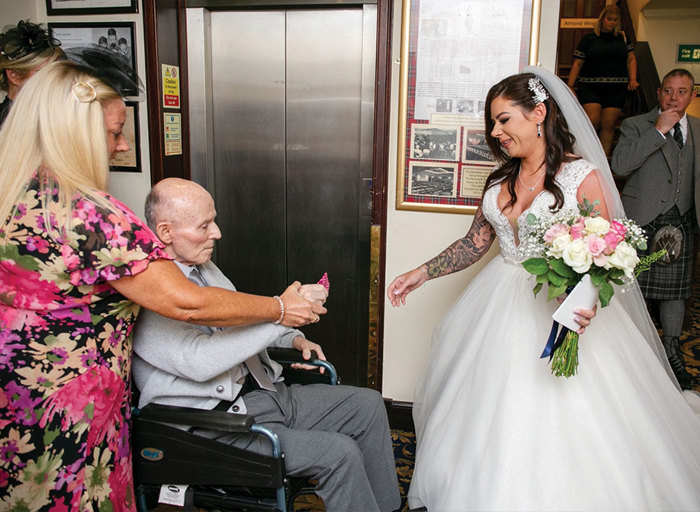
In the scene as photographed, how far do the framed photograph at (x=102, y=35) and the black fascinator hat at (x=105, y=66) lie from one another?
67.6 inches

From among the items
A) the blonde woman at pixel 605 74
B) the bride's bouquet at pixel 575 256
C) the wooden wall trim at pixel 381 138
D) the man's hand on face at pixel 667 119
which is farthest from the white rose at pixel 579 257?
the blonde woman at pixel 605 74

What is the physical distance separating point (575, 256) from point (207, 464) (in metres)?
1.40

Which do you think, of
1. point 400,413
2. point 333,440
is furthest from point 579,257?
point 400,413

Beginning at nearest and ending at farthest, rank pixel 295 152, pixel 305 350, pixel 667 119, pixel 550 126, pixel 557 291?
pixel 557 291, pixel 305 350, pixel 550 126, pixel 295 152, pixel 667 119

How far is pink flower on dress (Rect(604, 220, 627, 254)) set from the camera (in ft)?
6.87

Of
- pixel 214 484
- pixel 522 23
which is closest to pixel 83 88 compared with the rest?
pixel 214 484

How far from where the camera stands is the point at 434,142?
3336mm

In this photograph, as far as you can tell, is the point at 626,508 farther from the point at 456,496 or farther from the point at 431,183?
the point at 431,183

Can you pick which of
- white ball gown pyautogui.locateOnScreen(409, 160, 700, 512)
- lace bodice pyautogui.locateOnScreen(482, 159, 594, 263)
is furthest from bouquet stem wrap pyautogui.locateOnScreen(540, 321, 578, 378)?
lace bodice pyautogui.locateOnScreen(482, 159, 594, 263)

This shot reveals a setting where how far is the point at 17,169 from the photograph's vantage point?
1.73 meters

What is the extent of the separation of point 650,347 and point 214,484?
1.83 m

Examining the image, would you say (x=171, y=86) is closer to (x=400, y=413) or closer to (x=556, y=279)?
(x=400, y=413)

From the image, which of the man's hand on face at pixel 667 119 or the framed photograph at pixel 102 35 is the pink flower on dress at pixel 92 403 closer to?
the framed photograph at pixel 102 35

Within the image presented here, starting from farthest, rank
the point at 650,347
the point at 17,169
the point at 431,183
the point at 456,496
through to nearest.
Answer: the point at 431,183, the point at 650,347, the point at 456,496, the point at 17,169
